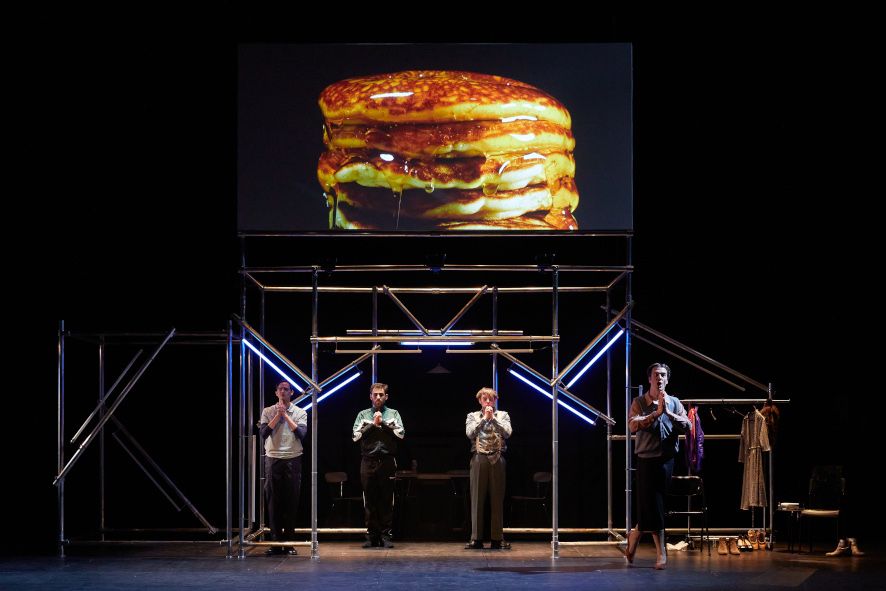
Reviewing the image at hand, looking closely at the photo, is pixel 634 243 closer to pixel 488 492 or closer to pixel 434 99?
pixel 434 99

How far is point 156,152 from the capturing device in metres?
11.9

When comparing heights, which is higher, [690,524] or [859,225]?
[859,225]

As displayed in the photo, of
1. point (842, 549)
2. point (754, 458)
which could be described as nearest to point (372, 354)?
point (754, 458)

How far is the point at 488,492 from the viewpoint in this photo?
1075cm

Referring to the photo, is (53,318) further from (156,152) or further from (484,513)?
(484,513)

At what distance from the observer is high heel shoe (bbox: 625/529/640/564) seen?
9415 millimetres

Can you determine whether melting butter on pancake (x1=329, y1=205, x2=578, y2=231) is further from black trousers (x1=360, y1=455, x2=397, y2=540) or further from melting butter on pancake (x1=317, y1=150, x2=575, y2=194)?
black trousers (x1=360, y1=455, x2=397, y2=540)

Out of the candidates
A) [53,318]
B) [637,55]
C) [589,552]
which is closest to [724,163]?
[637,55]

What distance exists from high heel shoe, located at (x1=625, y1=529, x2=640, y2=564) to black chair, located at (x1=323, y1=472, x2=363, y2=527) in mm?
3216

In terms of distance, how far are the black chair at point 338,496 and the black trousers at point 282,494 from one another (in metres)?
0.96

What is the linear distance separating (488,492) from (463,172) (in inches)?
118

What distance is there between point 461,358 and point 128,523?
3.89m

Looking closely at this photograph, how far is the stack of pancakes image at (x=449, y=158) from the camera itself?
10500 millimetres

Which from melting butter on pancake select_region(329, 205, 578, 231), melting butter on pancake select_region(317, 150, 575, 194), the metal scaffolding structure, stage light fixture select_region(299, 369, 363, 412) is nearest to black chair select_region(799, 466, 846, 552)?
the metal scaffolding structure
